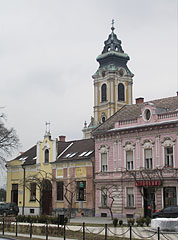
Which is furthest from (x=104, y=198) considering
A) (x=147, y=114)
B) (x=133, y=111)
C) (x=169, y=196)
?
(x=147, y=114)

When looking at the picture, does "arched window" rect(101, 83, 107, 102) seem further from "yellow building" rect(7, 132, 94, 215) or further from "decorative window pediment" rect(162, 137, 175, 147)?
"decorative window pediment" rect(162, 137, 175, 147)

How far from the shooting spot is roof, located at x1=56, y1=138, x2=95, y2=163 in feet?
147

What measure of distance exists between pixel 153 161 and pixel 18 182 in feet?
66.6

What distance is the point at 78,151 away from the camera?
4719 centimetres

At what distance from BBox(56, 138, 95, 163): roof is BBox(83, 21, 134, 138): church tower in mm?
42729

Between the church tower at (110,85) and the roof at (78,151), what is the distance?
4273 centimetres

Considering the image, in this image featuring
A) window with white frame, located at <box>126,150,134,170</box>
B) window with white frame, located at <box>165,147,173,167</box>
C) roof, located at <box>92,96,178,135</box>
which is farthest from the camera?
roof, located at <box>92,96,178,135</box>

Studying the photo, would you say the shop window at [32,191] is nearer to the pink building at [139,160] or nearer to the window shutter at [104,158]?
the pink building at [139,160]

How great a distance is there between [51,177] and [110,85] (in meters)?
47.6

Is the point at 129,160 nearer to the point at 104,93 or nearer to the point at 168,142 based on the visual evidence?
the point at 168,142

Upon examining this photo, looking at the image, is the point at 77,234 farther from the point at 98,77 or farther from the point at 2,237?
the point at 98,77

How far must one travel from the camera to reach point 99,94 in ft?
313

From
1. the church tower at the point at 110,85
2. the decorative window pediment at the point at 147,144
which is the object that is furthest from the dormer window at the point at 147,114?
the church tower at the point at 110,85

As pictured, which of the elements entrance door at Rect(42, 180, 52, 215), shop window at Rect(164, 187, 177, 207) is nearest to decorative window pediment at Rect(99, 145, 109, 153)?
shop window at Rect(164, 187, 177, 207)
